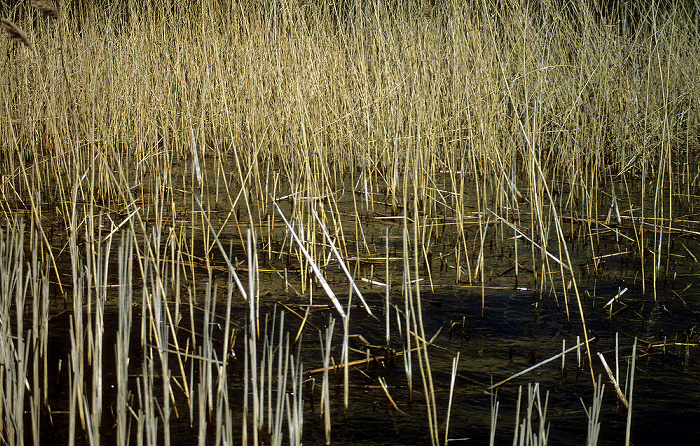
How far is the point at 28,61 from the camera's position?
13.8 feet

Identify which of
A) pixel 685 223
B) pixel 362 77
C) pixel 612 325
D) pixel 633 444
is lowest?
pixel 633 444

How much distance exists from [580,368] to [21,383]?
121 centimetres

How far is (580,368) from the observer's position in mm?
1764

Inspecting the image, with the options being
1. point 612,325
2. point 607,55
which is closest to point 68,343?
point 612,325

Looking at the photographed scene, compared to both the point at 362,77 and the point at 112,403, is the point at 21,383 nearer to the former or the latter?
the point at 112,403

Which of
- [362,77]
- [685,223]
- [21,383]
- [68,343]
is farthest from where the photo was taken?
[362,77]

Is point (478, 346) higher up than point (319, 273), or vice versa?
point (319, 273)

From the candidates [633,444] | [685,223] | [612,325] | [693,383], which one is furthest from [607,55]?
[633,444]

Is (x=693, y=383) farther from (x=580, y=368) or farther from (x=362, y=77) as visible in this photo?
(x=362, y=77)

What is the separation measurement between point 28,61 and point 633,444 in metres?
3.88

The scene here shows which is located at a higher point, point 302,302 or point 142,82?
point 142,82

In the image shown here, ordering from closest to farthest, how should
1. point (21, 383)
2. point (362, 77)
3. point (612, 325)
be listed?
point (21, 383), point (612, 325), point (362, 77)

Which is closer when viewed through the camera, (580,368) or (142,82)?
(580,368)

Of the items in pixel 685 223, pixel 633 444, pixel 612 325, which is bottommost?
pixel 633 444
